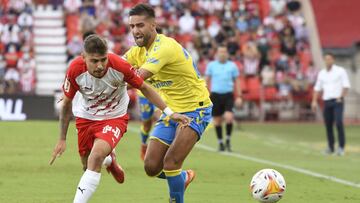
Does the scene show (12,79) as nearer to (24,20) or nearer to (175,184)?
(24,20)

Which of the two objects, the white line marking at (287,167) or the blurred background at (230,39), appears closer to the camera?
the white line marking at (287,167)

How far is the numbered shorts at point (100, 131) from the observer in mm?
10552

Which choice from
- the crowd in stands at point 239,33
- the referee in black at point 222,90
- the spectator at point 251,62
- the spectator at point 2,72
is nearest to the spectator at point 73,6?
the crowd in stands at point 239,33

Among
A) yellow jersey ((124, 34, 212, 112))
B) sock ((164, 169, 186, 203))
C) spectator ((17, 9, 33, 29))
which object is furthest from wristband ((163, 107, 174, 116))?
spectator ((17, 9, 33, 29))

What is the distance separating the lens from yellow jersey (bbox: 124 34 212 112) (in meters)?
10.9

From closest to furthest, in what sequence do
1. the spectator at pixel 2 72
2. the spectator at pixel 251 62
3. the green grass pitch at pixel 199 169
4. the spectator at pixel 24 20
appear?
1. the green grass pitch at pixel 199 169
2. the spectator at pixel 2 72
3. the spectator at pixel 251 62
4. the spectator at pixel 24 20

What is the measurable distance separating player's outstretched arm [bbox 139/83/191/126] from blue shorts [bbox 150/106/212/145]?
0.72 m

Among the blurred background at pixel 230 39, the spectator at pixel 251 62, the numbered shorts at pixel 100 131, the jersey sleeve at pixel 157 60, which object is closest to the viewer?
the numbered shorts at pixel 100 131

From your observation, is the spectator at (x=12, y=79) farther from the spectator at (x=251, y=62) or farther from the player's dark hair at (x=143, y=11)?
the player's dark hair at (x=143, y=11)

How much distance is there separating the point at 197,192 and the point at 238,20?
82.4 ft

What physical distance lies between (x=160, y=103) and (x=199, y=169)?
6611 millimetres

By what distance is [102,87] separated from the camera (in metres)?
10.5

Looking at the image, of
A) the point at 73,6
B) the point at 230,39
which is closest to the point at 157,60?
the point at 230,39

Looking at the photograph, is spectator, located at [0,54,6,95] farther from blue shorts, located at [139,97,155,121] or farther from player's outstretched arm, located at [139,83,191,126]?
player's outstretched arm, located at [139,83,191,126]
